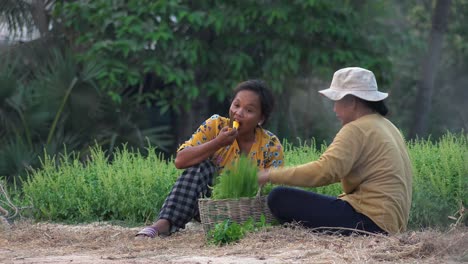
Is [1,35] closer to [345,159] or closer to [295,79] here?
[295,79]

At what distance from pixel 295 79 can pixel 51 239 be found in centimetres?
681

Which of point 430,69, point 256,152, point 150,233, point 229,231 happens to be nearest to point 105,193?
point 150,233

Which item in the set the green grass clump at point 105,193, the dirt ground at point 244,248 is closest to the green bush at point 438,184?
the dirt ground at point 244,248

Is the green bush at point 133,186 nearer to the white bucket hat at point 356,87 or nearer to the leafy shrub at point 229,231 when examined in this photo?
the white bucket hat at point 356,87

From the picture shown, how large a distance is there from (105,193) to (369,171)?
3.05m

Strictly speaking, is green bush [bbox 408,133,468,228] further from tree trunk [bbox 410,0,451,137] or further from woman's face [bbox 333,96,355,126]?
tree trunk [bbox 410,0,451,137]

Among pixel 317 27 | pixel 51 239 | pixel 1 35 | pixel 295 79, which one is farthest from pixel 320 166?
pixel 1 35

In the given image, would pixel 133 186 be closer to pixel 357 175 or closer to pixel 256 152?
pixel 256 152

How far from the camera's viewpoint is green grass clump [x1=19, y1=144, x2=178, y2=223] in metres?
7.82

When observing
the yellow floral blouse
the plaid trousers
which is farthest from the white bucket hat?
the plaid trousers

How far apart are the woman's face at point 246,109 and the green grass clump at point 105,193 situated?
1744 mm

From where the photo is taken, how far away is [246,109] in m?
6.32

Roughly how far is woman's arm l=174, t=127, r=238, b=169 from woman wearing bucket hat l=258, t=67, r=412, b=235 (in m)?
0.36

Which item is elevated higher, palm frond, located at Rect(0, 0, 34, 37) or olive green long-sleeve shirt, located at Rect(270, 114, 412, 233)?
palm frond, located at Rect(0, 0, 34, 37)
